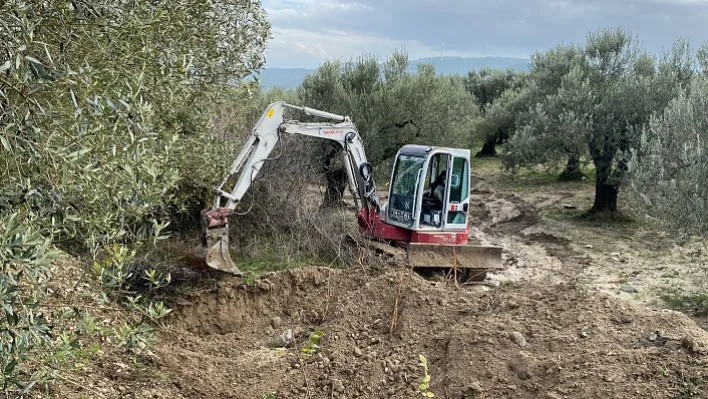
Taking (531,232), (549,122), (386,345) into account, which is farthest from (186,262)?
(549,122)

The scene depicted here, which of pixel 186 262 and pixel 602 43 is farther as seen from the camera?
pixel 602 43

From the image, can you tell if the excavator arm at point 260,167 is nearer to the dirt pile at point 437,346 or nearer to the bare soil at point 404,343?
the bare soil at point 404,343

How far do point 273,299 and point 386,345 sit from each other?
2.46 meters

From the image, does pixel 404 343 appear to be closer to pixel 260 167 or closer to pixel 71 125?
pixel 260 167

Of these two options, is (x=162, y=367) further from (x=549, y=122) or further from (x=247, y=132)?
(x=549, y=122)

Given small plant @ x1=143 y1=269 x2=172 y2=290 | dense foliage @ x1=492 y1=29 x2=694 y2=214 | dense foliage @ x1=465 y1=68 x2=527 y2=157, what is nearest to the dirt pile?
small plant @ x1=143 y1=269 x2=172 y2=290

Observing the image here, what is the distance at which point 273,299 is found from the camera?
8.81 metres

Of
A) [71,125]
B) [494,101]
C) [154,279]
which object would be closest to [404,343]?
[154,279]

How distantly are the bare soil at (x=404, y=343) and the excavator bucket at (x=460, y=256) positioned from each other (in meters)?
1.18

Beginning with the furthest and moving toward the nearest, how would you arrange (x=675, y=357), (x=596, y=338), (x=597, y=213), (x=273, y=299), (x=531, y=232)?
(x=597, y=213) → (x=531, y=232) → (x=273, y=299) → (x=596, y=338) → (x=675, y=357)

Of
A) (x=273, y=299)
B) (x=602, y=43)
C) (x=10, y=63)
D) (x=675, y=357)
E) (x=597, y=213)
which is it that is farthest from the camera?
(x=602, y=43)

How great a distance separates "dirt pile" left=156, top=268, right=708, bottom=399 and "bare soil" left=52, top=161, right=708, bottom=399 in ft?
0.04

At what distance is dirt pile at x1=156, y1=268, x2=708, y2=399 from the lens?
5375 mm

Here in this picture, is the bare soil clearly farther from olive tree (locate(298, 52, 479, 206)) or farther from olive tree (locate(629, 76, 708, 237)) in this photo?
olive tree (locate(298, 52, 479, 206))
